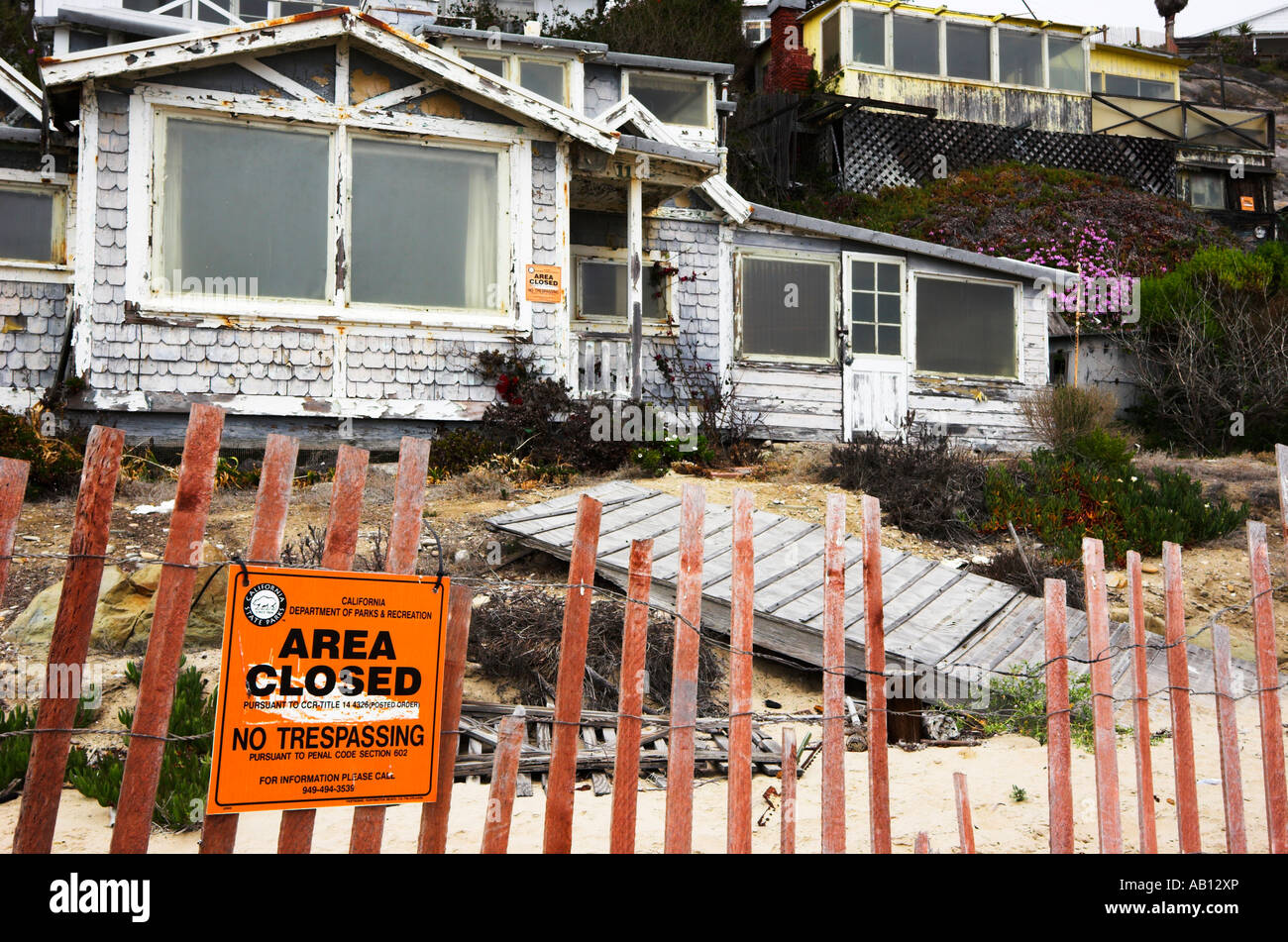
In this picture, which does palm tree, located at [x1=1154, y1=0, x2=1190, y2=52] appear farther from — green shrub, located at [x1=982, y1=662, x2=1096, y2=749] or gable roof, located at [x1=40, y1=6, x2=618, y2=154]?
green shrub, located at [x1=982, y1=662, x2=1096, y2=749]

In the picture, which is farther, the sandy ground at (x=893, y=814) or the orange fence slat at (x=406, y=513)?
the sandy ground at (x=893, y=814)

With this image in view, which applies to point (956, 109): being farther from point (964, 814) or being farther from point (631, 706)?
point (631, 706)

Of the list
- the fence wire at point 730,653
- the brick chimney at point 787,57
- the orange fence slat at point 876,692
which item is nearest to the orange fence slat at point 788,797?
the fence wire at point 730,653

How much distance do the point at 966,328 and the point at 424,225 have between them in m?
7.99

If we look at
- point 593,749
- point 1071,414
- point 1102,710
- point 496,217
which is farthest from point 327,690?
point 1071,414

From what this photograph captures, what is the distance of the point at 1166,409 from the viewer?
16.0m

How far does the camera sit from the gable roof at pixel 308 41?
9664 mm

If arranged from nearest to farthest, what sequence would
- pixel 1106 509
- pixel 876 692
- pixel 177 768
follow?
pixel 876 692
pixel 177 768
pixel 1106 509

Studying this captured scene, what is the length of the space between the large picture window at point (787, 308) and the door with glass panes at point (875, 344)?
0.30 metres

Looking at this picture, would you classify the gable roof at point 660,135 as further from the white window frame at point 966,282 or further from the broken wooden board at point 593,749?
the broken wooden board at point 593,749

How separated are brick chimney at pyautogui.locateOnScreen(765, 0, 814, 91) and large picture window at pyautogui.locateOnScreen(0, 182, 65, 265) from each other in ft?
60.2

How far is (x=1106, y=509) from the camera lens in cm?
1012

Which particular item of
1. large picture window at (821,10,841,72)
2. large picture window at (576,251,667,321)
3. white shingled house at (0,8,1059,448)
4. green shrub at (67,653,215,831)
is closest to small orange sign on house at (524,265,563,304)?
white shingled house at (0,8,1059,448)

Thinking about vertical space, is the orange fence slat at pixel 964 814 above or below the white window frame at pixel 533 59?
below
